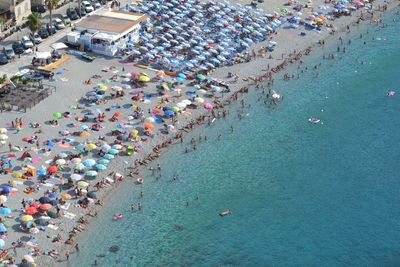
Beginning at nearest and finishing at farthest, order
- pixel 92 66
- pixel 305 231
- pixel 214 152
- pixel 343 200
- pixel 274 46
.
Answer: pixel 305 231
pixel 343 200
pixel 214 152
pixel 92 66
pixel 274 46

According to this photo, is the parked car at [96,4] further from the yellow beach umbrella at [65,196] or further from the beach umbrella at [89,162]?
the yellow beach umbrella at [65,196]

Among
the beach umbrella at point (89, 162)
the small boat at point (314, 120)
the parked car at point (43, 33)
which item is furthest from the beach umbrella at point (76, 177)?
the parked car at point (43, 33)

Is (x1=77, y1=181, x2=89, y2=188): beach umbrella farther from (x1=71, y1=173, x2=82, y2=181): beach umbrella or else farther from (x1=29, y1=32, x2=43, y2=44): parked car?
(x1=29, y1=32, x2=43, y2=44): parked car

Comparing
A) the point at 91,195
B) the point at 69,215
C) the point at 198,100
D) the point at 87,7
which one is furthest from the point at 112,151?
the point at 87,7

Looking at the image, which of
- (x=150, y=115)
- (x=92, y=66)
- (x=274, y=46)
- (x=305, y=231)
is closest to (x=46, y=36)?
(x=92, y=66)

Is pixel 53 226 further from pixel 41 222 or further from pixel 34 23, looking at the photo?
pixel 34 23

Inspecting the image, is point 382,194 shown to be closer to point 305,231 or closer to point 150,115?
point 305,231
